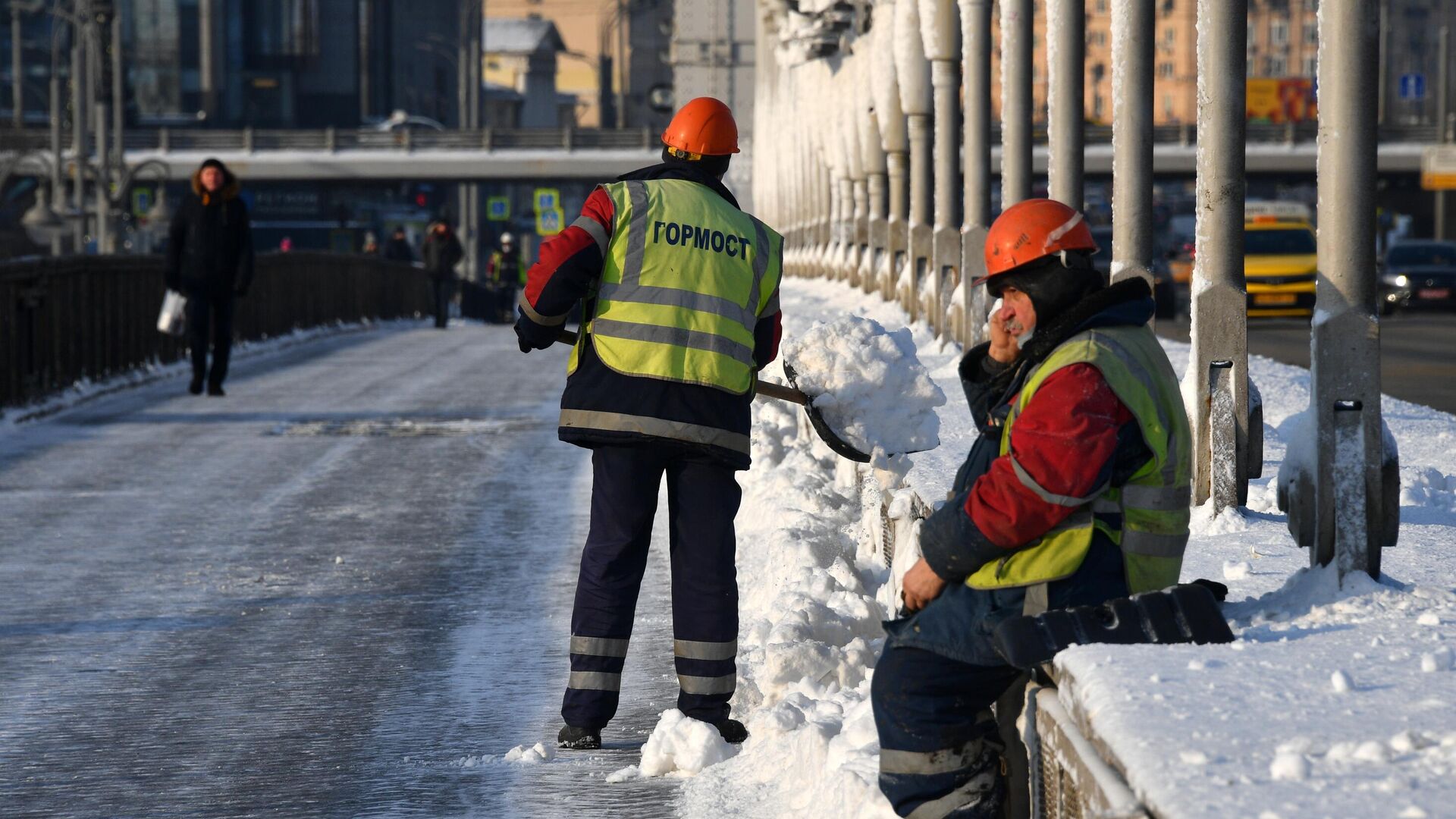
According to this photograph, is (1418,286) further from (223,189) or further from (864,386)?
(864,386)

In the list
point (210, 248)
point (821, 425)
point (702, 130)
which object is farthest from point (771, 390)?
point (210, 248)

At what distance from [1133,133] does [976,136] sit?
7640 mm

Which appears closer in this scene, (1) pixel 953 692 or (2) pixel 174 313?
(1) pixel 953 692

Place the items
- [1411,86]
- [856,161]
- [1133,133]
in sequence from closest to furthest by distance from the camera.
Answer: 1. [1133,133]
2. [856,161]
3. [1411,86]

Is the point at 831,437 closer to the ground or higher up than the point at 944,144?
closer to the ground

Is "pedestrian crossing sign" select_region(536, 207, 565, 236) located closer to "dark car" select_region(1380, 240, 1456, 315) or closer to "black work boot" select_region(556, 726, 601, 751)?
"dark car" select_region(1380, 240, 1456, 315)

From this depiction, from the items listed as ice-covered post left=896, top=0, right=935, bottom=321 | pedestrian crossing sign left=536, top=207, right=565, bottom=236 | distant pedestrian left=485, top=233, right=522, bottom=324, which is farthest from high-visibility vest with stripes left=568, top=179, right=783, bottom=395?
pedestrian crossing sign left=536, top=207, right=565, bottom=236

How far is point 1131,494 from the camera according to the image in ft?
15.3

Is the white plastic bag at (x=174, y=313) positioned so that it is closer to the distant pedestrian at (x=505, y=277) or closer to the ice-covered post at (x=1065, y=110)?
the ice-covered post at (x=1065, y=110)

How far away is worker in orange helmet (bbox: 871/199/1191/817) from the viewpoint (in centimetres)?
455

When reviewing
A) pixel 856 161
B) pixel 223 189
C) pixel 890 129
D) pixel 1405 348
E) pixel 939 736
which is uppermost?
pixel 890 129

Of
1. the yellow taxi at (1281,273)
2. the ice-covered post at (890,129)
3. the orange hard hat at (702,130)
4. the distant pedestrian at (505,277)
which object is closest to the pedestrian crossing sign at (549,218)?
the distant pedestrian at (505,277)

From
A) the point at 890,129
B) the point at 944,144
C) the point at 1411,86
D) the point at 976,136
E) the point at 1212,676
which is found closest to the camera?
the point at 1212,676

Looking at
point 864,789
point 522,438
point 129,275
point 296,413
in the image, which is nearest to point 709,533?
point 864,789
